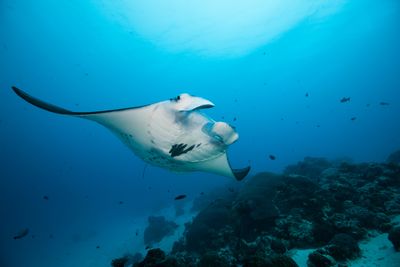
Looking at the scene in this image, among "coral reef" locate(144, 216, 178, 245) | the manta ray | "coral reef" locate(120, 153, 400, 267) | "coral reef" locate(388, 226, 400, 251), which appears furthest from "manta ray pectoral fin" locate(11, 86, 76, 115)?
"coral reef" locate(144, 216, 178, 245)

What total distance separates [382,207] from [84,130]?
2675 inches

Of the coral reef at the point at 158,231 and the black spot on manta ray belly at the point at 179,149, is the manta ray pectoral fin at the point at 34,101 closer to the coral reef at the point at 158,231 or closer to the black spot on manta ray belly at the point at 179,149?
the black spot on manta ray belly at the point at 179,149

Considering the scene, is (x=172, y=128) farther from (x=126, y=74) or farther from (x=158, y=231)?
(x=126, y=74)

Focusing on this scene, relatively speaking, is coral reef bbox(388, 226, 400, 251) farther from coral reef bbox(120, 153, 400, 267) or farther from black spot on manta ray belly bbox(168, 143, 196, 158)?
black spot on manta ray belly bbox(168, 143, 196, 158)

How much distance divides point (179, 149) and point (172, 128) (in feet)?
1.50

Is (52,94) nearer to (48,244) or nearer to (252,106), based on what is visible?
(48,244)

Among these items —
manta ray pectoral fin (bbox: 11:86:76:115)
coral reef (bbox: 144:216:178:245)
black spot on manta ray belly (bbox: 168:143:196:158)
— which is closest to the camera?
manta ray pectoral fin (bbox: 11:86:76:115)

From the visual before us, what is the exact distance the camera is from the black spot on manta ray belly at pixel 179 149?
349 centimetres

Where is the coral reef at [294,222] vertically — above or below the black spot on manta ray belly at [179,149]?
below

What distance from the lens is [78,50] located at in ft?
109

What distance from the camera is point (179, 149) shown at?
3.54 metres

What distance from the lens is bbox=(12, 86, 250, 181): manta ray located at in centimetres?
309

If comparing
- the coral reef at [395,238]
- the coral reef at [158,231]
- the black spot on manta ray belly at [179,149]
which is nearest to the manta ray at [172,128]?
the black spot on manta ray belly at [179,149]

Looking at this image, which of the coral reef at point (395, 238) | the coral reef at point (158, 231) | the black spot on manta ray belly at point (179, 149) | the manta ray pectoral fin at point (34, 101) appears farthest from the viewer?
the coral reef at point (158, 231)
